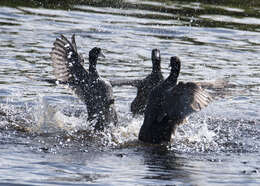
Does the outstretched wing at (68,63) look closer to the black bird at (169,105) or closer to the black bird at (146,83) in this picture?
the black bird at (146,83)

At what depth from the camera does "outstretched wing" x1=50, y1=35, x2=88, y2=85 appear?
1027cm

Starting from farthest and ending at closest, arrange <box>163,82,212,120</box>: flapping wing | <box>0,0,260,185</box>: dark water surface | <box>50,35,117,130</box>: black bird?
1. <box>50,35,117,130</box>: black bird
2. <box>163,82,212,120</box>: flapping wing
3. <box>0,0,260,185</box>: dark water surface

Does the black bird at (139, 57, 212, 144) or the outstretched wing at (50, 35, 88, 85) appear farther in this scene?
the outstretched wing at (50, 35, 88, 85)

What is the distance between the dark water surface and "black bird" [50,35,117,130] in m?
0.26

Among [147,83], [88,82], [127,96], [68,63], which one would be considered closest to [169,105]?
[147,83]

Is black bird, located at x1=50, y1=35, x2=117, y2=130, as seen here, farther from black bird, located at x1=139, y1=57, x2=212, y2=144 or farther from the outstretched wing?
black bird, located at x1=139, y1=57, x2=212, y2=144

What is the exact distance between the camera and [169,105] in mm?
9211

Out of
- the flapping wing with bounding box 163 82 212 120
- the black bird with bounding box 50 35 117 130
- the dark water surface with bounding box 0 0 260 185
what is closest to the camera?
the dark water surface with bounding box 0 0 260 185

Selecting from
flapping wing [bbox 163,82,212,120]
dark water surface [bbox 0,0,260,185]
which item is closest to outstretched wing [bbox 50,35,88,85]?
dark water surface [bbox 0,0,260,185]

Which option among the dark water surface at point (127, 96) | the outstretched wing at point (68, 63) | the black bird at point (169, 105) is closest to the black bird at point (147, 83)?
the dark water surface at point (127, 96)

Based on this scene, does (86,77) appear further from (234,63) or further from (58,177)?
(234,63)

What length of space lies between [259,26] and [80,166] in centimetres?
1211

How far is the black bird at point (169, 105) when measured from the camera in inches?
348

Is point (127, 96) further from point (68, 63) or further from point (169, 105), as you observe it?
point (169, 105)
